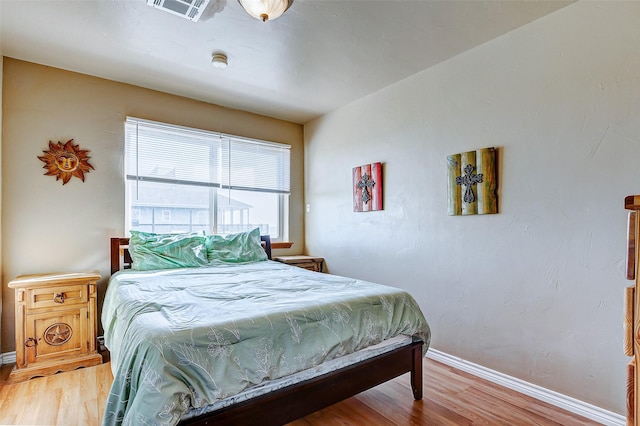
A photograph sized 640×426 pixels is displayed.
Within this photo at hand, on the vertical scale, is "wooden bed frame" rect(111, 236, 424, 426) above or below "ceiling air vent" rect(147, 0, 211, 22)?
below

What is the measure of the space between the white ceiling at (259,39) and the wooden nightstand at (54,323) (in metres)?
1.80

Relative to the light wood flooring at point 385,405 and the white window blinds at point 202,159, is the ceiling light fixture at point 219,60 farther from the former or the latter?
the light wood flooring at point 385,405

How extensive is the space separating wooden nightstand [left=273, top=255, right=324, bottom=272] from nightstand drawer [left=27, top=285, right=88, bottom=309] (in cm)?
190

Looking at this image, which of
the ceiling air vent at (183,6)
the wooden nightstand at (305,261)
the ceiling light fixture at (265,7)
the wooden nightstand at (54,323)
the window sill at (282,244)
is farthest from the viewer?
the window sill at (282,244)

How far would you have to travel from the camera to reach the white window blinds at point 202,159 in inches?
129

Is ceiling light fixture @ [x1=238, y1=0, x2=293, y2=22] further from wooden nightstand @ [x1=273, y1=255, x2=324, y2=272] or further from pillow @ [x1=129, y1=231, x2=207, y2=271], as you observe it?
wooden nightstand @ [x1=273, y1=255, x2=324, y2=272]

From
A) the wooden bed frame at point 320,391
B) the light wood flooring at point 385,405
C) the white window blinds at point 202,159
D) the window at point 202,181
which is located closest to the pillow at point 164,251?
the window at point 202,181

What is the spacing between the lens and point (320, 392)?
5.44 ft

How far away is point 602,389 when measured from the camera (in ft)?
6.22

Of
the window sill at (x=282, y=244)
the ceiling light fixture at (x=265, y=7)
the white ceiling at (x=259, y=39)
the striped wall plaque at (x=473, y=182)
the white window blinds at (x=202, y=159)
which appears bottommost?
the window sill at (x=282, y=244)

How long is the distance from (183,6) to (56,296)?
7.62 ft

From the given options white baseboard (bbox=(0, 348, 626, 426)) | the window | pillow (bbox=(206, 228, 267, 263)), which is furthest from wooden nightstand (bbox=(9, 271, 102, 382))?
pillow (bbox=(206, 228, 267, 263))

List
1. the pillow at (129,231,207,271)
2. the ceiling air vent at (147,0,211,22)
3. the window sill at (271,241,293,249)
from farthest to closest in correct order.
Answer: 1. the window sill at (271,241,293,249)
2. the pillow at (129,231,207,271)
3. the ceiling air vent at (147,0,211,22)

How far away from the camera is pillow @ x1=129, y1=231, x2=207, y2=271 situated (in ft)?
Result: 9.46
